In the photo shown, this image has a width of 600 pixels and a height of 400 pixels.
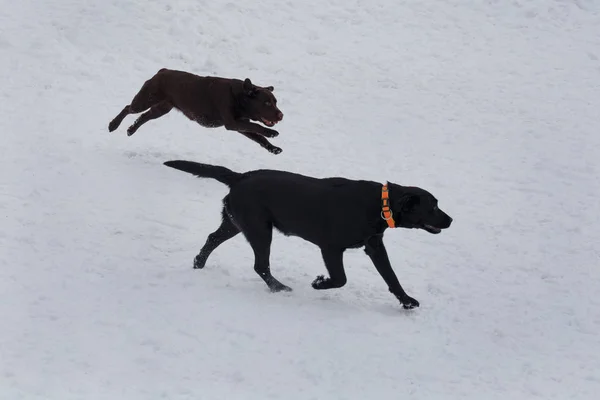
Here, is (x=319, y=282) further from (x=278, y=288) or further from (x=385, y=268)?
(x=385, y=268)

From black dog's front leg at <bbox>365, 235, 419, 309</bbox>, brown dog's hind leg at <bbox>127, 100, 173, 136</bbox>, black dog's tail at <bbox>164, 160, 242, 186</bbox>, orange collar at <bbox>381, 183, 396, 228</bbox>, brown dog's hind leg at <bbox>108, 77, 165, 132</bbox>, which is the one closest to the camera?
orange collar at <bbox>381, 183, 396, 228</bbox>

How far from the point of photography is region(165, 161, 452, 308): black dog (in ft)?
22.2

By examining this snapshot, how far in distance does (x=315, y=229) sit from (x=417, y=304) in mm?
1124

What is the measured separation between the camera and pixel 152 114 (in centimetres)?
1028

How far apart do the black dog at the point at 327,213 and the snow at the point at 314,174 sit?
0.39m

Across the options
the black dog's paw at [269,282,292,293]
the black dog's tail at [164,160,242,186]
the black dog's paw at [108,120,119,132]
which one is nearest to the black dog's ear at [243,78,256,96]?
the black dog's paw at [108,120,119,132]

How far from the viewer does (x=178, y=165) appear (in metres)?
7.20

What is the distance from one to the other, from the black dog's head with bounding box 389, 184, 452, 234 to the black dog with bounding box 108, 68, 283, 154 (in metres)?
3.04

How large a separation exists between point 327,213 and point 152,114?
4183mm

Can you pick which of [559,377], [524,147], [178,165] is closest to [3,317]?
[178,165]

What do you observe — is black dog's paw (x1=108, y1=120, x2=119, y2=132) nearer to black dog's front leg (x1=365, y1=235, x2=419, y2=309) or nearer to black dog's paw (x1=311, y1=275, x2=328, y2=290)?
black dog's paw (x1=311, y1=275, x2=328, y2=290)

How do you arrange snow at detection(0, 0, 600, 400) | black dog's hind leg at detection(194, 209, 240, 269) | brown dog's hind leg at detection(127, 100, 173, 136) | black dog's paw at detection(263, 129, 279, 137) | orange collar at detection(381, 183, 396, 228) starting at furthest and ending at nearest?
brown dog's hind leg at detection(127, 100, 173, 136)
black dog's paw at detection(263, 129, 279, 137)
black dog's hind leg at detection(194, 209, 240, 269)
orange collar at detection(381, 183, 396, 228)
snow at detection(0, 0, 600, 400)

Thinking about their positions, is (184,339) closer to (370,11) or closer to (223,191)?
(223,191)

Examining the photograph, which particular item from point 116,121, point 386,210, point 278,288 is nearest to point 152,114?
point 116,121
